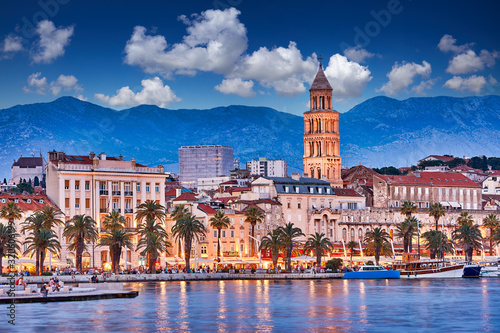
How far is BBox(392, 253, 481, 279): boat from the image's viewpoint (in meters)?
149

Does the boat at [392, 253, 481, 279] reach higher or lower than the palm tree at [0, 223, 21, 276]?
lower

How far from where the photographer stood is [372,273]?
473 feet

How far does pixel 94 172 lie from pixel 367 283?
139 ft

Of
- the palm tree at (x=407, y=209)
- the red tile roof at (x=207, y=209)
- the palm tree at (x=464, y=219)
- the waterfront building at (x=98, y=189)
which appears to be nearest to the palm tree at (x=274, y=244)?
the red tile roof at (x=207, y=209)

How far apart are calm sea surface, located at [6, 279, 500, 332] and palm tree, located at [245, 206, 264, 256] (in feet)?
113

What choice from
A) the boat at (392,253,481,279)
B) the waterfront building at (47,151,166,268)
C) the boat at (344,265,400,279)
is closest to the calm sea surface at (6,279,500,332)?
the boat at (344,265,400,279)

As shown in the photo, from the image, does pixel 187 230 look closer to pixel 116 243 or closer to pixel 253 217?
pixel 116 243

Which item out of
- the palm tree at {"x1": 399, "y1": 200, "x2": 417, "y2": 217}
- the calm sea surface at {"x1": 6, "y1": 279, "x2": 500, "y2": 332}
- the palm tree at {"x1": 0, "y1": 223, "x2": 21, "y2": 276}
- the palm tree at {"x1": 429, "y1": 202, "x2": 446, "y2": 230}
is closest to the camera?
the calm sea surface at {"x1": 6, "y1": 279, "x2": 500, "y2": 332}

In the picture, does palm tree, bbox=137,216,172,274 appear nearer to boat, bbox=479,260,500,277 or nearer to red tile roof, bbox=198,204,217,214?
red tile roof, bbox=198,204,217,214

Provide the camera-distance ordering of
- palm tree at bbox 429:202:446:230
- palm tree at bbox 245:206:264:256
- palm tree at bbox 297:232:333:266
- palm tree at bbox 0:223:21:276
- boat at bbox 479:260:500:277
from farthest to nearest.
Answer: palm tree at bbox 429:202:446:230, palm tree at bbox 245:206:264:256, boat at bbox 479:260:500:277, palm tree at bbox 297:232:333:266, palm tree at bbox 0:223:21:276

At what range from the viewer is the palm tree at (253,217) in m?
157

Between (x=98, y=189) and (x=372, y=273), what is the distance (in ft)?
135

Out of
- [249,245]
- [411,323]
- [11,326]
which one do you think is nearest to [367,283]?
[249,245]

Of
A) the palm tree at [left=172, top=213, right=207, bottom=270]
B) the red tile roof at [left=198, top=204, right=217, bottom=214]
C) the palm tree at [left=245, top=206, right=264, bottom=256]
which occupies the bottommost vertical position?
the palm tree at [left=172, top=213, right=207, bottom=270]
